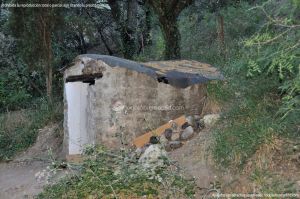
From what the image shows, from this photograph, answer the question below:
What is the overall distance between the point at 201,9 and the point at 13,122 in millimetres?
8585

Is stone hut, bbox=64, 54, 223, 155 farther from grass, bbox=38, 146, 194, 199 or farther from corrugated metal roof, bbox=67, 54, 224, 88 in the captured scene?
grass, bbox=38, 146, 194, 199

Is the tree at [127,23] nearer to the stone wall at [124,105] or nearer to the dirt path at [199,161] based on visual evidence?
the stone wall at [124,105]

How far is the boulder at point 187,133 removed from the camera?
866 cm

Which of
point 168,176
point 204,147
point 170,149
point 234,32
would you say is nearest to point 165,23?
point 234,32

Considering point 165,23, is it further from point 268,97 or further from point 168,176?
point 168,176

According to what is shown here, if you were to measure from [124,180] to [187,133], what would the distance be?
2981mm

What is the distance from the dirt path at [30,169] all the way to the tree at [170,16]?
3.86 meters

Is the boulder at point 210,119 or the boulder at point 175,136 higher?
the boulder at point 210,119

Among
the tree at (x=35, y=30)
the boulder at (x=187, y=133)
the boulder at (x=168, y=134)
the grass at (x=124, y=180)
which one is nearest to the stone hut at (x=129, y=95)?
the boulder at (x=168, y=134)

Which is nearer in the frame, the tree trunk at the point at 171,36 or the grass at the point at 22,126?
the grass at the point at 22,126

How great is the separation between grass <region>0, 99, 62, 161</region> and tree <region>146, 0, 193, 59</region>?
3.56 metres

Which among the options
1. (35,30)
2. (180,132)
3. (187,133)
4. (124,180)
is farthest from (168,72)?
(35,30)

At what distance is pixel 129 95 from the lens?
906 cm

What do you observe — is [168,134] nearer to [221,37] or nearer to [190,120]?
[190,120]
